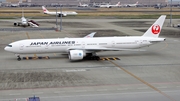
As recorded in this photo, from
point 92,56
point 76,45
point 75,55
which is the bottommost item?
point 92,56

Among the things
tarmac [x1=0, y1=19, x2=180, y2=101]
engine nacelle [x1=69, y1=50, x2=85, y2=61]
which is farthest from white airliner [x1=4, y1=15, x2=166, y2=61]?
tarmac [x1=0, y1=19, x2=180, y2=101]

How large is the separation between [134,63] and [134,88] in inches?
493

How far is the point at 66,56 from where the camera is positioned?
156 ft

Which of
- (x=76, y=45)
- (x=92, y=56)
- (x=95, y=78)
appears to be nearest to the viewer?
(x=95, y=78)

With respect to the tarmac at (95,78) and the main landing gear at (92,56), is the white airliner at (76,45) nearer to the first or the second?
the main landing gear at (92,56)

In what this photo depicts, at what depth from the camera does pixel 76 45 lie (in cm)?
4484

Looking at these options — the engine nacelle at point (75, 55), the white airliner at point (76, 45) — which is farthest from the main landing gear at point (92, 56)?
the engine nacelle at point (75, 55)

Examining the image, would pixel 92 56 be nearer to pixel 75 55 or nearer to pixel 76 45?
pixel 76 45

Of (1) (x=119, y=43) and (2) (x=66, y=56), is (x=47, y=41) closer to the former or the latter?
(2) (x=66, y=56)

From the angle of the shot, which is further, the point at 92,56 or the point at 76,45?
the point at 92,56

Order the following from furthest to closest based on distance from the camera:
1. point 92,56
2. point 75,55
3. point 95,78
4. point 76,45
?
point 92,56
point 76,45
point 75,55
point 95,78

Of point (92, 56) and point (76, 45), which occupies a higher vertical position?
point (76, 45)

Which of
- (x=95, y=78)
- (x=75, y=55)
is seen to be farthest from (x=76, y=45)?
(x=95, y=78)

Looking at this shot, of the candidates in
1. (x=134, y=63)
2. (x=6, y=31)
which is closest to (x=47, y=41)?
(x=134, y=63)
